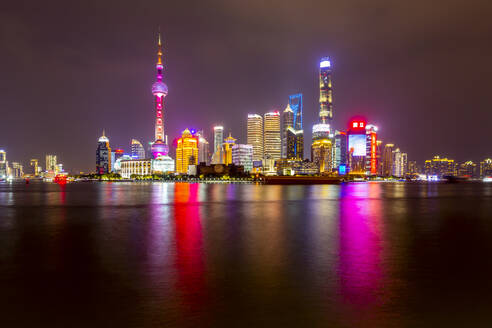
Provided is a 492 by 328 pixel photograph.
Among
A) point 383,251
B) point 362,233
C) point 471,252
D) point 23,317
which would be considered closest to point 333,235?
point 362,233

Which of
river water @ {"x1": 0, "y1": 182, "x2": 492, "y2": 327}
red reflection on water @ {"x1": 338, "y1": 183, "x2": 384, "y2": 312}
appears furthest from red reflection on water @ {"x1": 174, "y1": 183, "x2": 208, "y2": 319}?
red reflection on water @ {"x1": 338, "y1": 183, "x2": 384, "y2": 312}

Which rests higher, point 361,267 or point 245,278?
point 245,278

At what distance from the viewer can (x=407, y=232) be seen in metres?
25.8

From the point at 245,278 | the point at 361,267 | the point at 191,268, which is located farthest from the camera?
the point at 361,267

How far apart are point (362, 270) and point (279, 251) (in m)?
5.18

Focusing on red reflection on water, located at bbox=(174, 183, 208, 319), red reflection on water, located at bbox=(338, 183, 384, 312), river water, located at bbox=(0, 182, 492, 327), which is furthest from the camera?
red reflection on water, located at bbox=(338, 183, 384, 312)

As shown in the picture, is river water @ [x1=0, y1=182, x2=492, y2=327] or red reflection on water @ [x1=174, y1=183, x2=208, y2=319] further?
red reflection on water @ [x1=174, y1=183, x2=208, y2=319]

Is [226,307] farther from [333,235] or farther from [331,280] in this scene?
[333,235]

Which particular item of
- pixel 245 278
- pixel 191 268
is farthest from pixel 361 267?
pixel 191 268

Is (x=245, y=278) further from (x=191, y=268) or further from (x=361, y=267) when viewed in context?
(x=361, y=267)

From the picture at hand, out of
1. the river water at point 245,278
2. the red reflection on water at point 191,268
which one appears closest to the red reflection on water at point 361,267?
the river water at point 245,278

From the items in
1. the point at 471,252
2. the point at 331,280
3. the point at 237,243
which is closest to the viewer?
the point at 331,280

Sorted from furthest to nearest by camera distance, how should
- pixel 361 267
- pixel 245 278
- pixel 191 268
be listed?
pixel 361 267
pixel 191 268
pixel 245 278

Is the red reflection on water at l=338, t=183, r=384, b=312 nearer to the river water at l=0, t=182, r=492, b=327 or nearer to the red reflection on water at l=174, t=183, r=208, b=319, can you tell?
the river water at l=0, t=182, r=492, b=327
